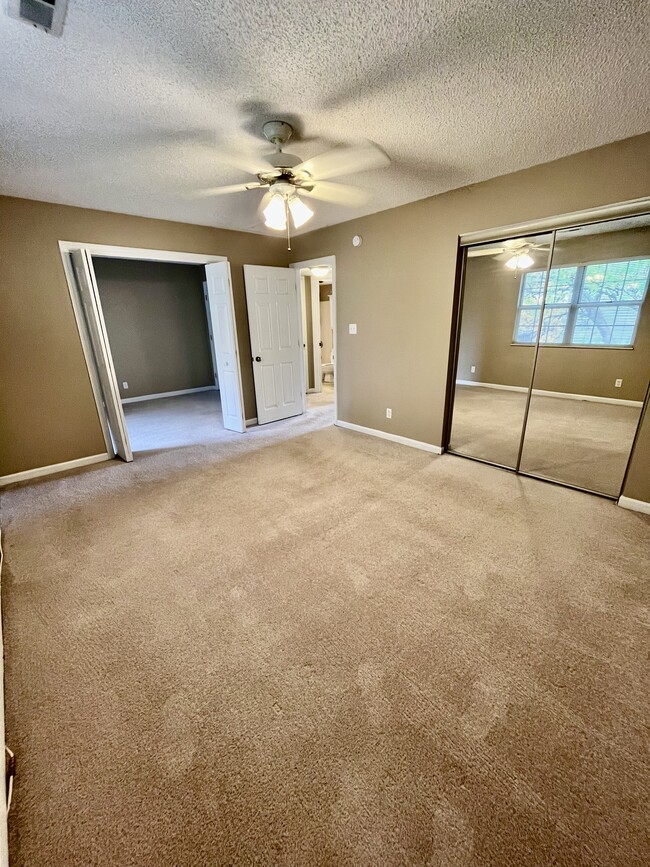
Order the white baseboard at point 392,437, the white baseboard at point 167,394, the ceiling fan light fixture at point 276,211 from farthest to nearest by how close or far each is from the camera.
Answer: the white baseboard at point 167,394 < the white baseboard at point 392,437 < the ceiling fan light fixture at point 276,211

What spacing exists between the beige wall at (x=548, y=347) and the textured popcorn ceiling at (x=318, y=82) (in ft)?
3.28

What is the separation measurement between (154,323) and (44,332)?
383 centimetres

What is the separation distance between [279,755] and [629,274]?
4.14 metres

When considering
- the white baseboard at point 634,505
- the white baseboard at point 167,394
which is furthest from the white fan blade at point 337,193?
the white baseboard at point 167,394

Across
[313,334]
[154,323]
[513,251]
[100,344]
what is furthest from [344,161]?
[154,323]

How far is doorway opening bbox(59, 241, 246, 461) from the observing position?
3.51 metres

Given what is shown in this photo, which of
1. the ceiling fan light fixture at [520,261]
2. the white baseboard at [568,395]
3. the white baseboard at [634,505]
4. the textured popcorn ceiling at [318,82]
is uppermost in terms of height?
the textured popcorn ceiling at [318,82]

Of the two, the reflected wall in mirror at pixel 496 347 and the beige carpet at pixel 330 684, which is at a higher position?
the reflected wall in mirror at pixel 496 347

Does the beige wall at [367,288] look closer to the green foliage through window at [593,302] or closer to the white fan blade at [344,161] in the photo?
the green foliage through window at [593,302]

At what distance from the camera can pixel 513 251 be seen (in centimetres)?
347

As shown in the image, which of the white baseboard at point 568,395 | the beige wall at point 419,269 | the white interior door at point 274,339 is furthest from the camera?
the white interior door at point 274,339

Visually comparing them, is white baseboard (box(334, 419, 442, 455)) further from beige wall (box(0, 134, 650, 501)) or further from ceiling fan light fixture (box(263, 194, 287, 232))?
ceiling fan light fixture (box(263, 194, 287, 232))

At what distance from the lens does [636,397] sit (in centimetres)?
297

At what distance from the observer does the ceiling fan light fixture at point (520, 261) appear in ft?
11.4
